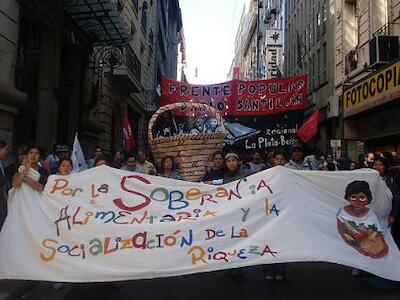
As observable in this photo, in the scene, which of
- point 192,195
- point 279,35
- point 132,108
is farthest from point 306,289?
point 279,35

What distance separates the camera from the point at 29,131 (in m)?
13.7

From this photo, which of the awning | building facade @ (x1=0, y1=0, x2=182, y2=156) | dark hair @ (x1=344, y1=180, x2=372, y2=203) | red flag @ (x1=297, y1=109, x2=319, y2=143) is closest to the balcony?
building facade @ (x1=0, y1=0, x2=182, y2=156)

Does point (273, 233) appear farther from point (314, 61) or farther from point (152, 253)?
point (314, 61)

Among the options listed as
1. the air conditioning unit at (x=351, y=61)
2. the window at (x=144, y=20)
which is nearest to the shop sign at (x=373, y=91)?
the air conditioning unit at (x=351, y=61)

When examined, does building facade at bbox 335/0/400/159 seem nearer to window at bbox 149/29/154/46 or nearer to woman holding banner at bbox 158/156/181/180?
woman holding banner at bbox 158/156/181/180

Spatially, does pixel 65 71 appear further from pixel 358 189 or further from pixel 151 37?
pixel 151 37

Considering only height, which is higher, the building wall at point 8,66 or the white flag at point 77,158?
the building wall at point 8,66

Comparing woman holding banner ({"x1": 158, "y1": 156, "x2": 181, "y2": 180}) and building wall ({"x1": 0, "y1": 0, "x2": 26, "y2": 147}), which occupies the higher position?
building wall ({"x1": 0, "y1": 0, "x2": 26, "y2": 147})

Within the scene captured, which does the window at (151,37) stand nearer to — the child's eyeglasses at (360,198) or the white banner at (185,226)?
the white banner at (185,226)

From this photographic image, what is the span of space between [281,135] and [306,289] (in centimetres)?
688

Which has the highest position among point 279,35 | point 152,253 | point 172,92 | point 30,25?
point 279,35

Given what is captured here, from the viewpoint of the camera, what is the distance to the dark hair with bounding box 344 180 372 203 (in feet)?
20.0

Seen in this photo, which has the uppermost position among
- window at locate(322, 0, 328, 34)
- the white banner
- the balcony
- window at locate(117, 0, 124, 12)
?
window at locate(322, 0, 328, 34)

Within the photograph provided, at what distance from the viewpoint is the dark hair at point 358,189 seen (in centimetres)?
609
